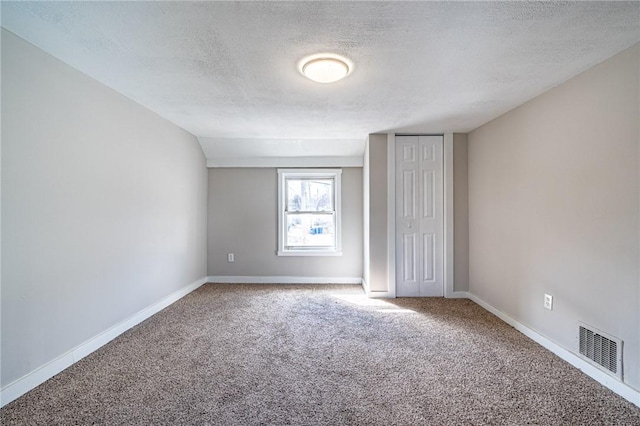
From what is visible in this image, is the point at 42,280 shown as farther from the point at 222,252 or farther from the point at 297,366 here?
the point at 222,252

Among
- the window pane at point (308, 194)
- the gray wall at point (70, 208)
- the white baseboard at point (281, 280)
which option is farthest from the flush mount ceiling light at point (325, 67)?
the white baseboard at point (281, 280)

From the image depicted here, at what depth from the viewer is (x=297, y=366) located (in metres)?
2.08

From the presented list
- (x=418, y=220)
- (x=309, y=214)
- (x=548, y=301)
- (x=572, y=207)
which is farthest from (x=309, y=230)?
(x=572, y=207)

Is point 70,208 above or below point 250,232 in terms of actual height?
above

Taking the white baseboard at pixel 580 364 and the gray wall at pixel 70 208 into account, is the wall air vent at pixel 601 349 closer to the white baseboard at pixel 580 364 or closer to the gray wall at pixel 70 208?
the white baseboard at pixel 580 364

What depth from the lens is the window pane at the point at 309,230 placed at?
15.3 ft

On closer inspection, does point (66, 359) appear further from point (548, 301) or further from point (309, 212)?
point (548, 301)

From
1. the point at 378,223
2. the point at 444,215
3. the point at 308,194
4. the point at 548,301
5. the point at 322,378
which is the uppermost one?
the point at 308,194

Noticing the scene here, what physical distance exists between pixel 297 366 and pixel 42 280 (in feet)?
5.85

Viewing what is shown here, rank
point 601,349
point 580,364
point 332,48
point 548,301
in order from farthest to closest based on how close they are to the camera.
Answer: point 548,301 < point 580,364 < point 601,349 < point 332,48

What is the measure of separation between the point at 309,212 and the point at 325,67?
2.83m

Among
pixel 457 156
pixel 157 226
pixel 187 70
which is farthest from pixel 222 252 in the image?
pixel 457 156

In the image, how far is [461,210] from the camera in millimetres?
3770

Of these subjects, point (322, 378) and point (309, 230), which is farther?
point (309, 230)
